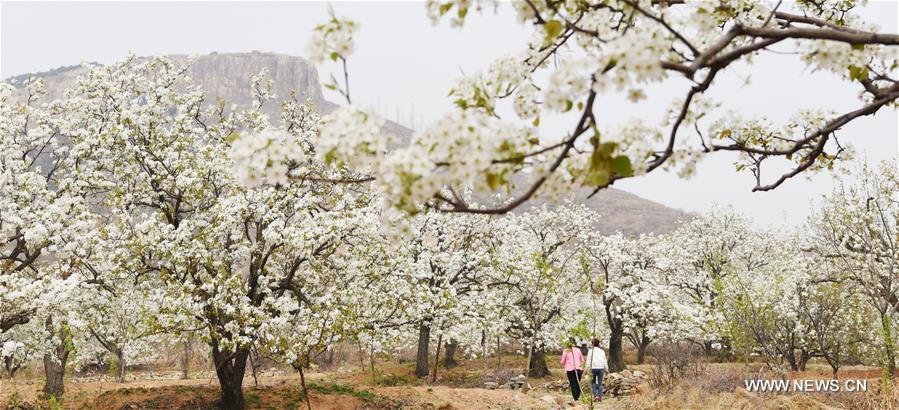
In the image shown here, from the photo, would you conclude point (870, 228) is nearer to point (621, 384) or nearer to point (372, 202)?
point (621, 384)

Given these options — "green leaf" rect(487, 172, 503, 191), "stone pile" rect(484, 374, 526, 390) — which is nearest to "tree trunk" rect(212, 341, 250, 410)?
"stone pile" rect(484, 374, 526, 390)

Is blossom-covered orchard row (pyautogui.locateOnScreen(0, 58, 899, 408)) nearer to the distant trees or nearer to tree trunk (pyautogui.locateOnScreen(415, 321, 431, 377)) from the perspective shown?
the distant trees

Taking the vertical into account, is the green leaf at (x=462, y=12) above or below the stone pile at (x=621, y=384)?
above

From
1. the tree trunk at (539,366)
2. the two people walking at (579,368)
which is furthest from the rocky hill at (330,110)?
the two people walking at (579,368)

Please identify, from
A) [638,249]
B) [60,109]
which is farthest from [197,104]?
[638,249]

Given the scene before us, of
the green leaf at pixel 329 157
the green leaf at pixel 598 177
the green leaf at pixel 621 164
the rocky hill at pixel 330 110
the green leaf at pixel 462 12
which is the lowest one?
the green leaf at pixel 598 177

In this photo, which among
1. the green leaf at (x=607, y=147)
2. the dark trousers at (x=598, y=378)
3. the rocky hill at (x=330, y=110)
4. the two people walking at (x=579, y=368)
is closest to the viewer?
the green leaf at (x=607, y=147)

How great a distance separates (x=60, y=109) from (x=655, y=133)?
45.3 ft

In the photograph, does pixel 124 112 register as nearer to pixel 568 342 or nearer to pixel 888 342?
pixel 568 342

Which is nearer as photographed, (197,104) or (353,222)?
(353,222)

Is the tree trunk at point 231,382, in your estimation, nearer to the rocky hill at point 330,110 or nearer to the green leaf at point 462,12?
the green leaf at point 462,12

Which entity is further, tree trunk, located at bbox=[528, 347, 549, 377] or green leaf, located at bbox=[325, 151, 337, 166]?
tree trunk, located at bbox=[528, 347, 549, 377]

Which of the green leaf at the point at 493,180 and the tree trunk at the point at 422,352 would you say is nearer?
the green leaf at the point at 493,180

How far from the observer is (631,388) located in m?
17.8
